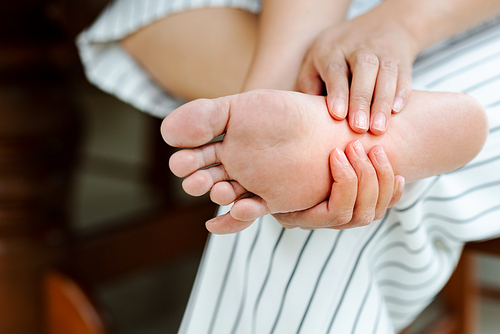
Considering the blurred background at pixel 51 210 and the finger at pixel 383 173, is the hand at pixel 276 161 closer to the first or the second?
the finger at pixel 383 173

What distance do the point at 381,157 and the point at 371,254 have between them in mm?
92

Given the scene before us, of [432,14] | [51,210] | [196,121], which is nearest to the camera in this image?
A: [196,121]

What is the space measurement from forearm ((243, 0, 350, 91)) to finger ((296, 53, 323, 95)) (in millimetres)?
12

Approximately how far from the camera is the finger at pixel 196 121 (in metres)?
0.23

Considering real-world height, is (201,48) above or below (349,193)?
above

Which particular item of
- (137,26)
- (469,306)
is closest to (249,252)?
(137,26)

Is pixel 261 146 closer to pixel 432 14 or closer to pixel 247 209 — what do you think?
pixel 247 209

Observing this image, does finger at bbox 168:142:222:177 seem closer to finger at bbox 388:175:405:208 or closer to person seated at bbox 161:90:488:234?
person seated at bbox 161:90:488:234

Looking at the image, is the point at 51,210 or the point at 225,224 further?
the point at 51,210

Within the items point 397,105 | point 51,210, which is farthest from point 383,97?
point 51,210

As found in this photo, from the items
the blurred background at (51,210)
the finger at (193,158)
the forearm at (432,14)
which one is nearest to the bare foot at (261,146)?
the finger at (193,158)

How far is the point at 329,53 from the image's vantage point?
0.31 m

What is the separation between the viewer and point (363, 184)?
0.85ft

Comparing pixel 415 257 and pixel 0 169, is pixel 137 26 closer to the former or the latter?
pixel 0 169
